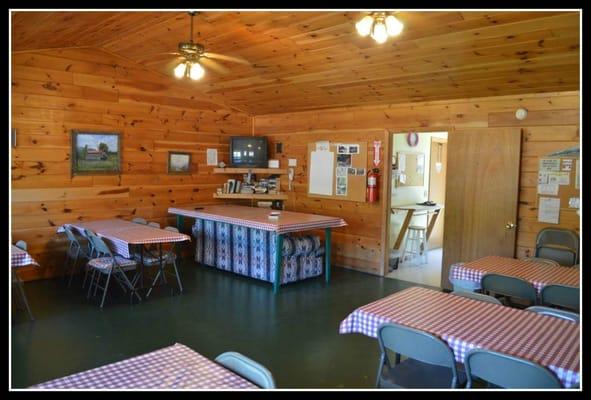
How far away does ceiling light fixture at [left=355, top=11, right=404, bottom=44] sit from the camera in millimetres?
3174

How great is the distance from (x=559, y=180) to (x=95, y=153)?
5111mm

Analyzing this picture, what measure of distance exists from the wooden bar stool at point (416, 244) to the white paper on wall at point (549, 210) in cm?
236

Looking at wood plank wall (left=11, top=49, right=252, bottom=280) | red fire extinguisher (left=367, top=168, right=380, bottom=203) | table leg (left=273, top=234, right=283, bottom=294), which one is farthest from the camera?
red fire extinguisher (left=367, top=168, right=380, bottom=203)

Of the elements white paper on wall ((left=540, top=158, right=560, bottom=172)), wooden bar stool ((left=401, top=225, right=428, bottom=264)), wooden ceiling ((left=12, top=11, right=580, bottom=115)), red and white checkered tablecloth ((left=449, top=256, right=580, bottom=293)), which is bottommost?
wooden bar stool ((left=401, top=225, right=428, bottom=264))

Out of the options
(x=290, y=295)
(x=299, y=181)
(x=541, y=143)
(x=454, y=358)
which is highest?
(x=541, y=143)

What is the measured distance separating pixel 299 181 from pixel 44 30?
374cm

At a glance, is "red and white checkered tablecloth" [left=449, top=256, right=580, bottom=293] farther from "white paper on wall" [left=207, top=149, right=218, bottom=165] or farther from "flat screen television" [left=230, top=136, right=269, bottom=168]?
"white paper on wall" [left=207, top=149, right=218, bottom=165]

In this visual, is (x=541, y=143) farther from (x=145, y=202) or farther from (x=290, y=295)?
(x=145, y=202)

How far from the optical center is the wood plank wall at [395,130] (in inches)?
188

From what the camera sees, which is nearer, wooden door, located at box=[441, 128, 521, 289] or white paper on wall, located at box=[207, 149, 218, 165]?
wooden door, located at box=[441, 128, 521, 289]

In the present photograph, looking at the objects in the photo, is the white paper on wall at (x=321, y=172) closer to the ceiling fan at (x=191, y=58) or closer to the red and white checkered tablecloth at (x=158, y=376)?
the ceiling fan at (x=191, y=58)

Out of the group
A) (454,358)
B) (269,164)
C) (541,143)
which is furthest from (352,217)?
(454,358)

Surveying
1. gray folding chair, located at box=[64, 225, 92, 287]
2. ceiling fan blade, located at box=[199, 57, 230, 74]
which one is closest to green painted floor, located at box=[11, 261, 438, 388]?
gray folding chair, located at box=[64, 225, 92, 287]

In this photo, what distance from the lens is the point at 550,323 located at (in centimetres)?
258
